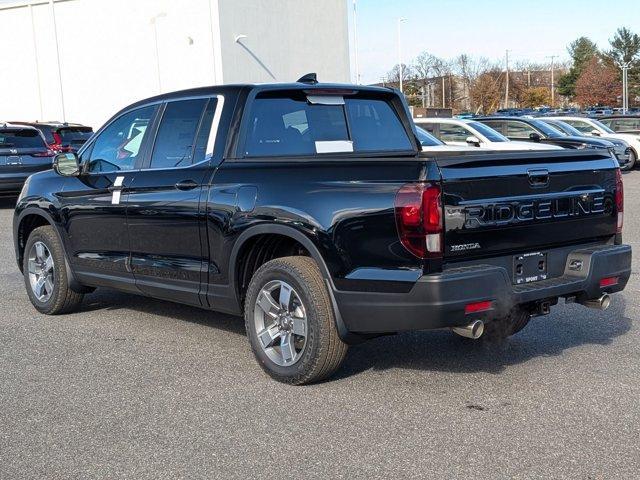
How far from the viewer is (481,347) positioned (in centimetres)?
589

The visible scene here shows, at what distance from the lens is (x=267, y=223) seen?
5.08 metres

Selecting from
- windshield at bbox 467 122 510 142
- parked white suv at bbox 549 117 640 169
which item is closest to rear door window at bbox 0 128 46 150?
windshield at bbox 467 122 510 142

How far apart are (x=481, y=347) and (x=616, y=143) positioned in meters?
19.4

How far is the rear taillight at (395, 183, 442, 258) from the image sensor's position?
4395mm

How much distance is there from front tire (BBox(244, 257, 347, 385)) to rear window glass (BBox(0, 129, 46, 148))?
520 inches

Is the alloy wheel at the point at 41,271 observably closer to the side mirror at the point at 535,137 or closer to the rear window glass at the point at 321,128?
the rear window glass at the point at 321,128

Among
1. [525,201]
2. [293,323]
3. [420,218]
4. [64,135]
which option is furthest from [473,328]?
[64,135]

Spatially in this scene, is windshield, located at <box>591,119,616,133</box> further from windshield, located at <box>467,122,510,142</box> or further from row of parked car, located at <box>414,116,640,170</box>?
windshield, located at <box>467,122,510,142</box>

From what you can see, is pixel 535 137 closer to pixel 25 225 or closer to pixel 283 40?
pixel 25 225

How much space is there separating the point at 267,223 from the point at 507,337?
81.5 inches

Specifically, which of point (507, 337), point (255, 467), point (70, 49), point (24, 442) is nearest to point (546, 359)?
point (507, 337)

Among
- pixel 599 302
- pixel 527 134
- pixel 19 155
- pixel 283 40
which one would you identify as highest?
pixel 283 40

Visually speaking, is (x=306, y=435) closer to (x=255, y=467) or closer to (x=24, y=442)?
(x=255, y=467)

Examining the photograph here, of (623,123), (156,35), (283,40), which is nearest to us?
(623,123)
